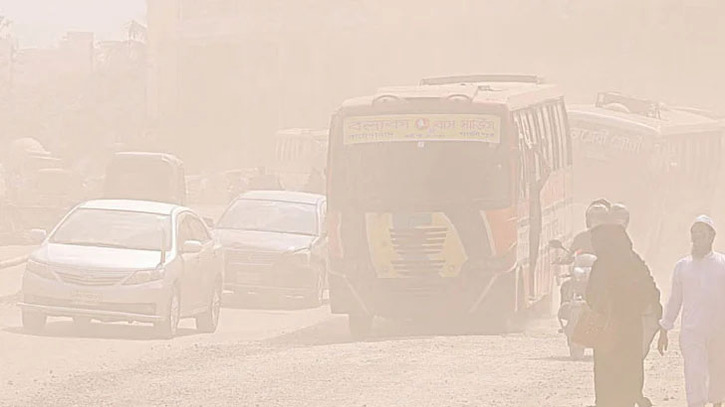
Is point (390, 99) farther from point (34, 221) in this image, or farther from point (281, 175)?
point (281, 175)

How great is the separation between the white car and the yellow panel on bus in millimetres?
2441

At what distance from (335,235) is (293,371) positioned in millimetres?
5940

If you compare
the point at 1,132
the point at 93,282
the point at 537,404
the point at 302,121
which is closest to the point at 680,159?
the point at 93,282

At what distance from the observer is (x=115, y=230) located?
21891 mm

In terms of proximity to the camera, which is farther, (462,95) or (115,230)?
(462,95)

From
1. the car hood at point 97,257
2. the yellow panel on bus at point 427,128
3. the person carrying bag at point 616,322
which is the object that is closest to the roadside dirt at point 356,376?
the car hood at point 97,257

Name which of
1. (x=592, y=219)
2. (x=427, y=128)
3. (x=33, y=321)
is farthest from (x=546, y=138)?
(x=592, y=219)

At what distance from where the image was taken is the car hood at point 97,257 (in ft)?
68.2

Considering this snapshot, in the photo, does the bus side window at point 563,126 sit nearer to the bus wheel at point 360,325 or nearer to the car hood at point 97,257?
the bus wheel at point 360,325

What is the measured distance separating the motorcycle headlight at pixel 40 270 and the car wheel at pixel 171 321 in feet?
4.31

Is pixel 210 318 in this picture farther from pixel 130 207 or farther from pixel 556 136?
pixel 556 136

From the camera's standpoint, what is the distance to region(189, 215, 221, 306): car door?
22578 mm

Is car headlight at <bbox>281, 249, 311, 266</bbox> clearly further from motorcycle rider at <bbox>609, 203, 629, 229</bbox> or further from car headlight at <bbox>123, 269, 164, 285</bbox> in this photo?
motorcycle rider at <bbox>609, 203, 629, 229</bbox>

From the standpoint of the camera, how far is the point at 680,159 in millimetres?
39281
